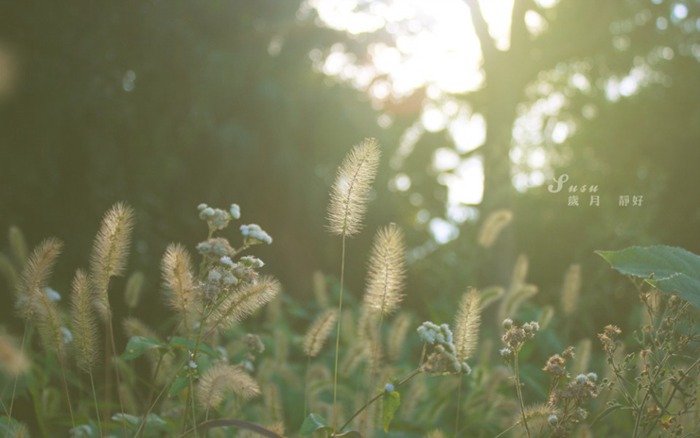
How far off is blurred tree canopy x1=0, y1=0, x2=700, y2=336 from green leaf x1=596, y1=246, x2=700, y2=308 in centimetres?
681

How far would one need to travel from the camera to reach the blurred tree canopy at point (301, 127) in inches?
308

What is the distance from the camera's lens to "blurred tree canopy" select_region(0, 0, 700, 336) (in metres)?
7.82

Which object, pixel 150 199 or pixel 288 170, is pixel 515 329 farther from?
pixel 288 170

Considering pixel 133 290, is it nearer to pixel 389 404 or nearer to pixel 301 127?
pixel 389 404

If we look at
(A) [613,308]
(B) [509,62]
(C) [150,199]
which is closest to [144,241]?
(C) [150,199]

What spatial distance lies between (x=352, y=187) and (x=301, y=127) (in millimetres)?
10828

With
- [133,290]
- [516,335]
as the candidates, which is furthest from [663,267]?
[133,290]

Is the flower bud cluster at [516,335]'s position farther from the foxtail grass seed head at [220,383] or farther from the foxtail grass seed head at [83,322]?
the foxtail grass seed head at [83,322]

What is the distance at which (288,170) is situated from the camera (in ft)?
38.9

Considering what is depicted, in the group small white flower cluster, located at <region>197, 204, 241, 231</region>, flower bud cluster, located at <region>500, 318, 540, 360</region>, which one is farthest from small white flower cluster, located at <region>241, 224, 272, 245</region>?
flower bud cluster, located at <region>500, 318, 540, 360</region>

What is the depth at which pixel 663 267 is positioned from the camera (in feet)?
5.51

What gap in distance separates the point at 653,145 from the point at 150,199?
908cm

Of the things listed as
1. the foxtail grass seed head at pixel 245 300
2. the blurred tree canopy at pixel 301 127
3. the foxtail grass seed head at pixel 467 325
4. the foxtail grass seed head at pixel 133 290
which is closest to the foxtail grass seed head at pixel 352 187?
the foxtail grass seed head at pixel 245 300

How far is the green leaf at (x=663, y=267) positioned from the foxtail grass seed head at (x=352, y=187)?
538 mm
